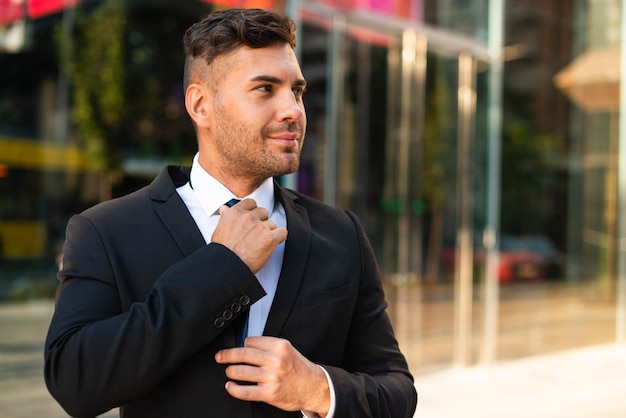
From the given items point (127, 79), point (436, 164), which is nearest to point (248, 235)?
point (436, 164)

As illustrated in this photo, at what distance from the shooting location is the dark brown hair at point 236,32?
1366 millimetres

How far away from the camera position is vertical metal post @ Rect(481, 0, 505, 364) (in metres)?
7.41

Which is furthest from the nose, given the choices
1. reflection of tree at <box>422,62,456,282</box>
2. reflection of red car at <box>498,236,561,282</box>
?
reflection of red car at <box>498,236,561,282</box>

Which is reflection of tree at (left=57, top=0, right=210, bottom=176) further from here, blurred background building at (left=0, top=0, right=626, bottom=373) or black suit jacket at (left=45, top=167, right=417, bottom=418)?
black suit jacket at (left=45, top=167, right=417, bottom=418)

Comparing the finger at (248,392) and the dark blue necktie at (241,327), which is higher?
the dark blue necktie at (241,327)

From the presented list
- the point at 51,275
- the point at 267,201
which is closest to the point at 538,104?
the point at 51,275

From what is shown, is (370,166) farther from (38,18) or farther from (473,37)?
(38,18)

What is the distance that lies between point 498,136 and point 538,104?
3.33 ft

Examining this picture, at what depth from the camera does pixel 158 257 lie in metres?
1.32

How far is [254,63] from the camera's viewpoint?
54.4 inches

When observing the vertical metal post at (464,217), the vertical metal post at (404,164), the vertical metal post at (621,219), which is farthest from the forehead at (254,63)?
the vertical metal post at (621,219)

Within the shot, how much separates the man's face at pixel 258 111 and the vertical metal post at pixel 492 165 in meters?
6.23

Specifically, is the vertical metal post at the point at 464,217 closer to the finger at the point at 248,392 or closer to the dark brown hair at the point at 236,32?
the dark brown hair at the point at 236,32

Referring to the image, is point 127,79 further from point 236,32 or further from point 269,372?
point 269,372
